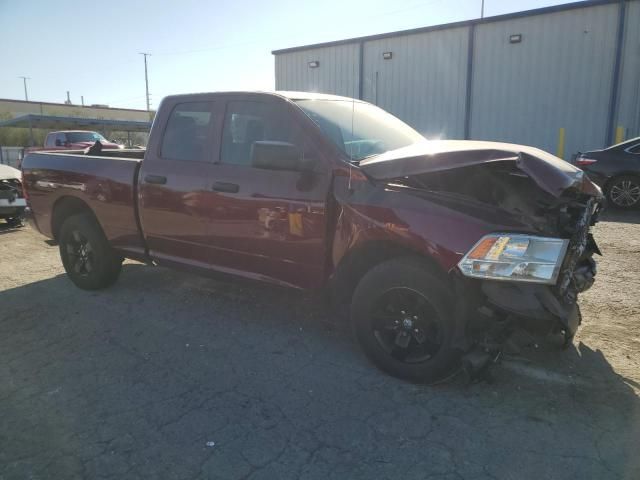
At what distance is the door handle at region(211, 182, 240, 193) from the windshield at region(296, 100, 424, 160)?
2.62 feet

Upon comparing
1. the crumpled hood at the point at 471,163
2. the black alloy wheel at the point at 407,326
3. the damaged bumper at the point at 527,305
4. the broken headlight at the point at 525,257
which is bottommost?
the black alloy wheel at the point at 407,326

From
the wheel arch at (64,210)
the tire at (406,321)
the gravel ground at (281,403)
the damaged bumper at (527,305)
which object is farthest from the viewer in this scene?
the wheel arch at (64,210)

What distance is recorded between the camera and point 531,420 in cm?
275

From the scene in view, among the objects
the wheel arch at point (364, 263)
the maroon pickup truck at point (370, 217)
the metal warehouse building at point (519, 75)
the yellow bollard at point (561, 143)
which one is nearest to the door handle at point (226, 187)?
the maroon pickup truck at point (370, 217)

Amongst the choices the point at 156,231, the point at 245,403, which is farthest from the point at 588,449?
the point at 156,231

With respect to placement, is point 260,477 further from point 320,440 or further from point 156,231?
point 156,231

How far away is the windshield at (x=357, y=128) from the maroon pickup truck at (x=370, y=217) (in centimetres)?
2

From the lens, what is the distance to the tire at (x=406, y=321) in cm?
292

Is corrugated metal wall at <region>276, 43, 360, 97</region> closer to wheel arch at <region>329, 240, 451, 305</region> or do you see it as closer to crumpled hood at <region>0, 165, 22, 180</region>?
crumpled hood at <region>0, 165, 22, 180</region>

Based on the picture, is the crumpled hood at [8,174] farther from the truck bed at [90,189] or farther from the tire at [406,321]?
the tire at [406,321]

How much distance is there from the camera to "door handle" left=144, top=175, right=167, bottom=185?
166 inches

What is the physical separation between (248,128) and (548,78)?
13.2m

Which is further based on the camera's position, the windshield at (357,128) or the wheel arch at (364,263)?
the windshield at (357,128)

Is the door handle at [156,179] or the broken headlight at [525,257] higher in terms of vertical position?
the door handle at [156,179]
